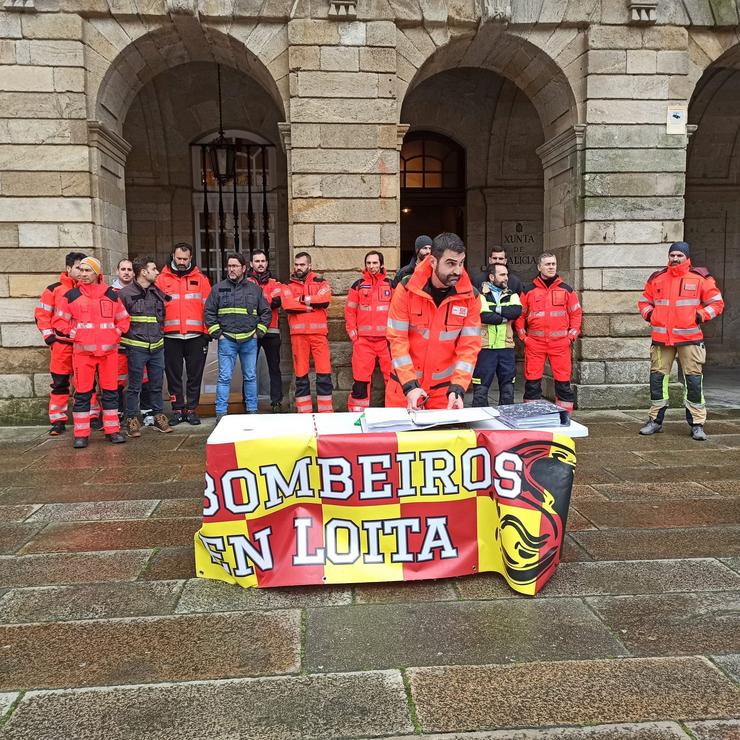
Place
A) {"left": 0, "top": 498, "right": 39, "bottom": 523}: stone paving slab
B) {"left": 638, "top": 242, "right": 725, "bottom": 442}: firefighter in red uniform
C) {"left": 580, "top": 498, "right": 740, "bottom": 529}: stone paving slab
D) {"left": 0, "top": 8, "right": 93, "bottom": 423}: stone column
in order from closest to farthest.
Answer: {"left": 580, "top": 498, "right": 740, "bottom": 529}: stone paving slab < {"left": 0, "top": 498, "right": 39, "bottom": 523}: stone paving slab < {"left": 638, "top": 242, "right": 725, "bottom": 442}: firefighter in red uniform < {"left": 0, "top": 8, "right": 93, "bottom": 423}: stone column

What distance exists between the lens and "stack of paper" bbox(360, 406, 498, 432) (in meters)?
3.70

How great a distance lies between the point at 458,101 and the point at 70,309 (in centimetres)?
876

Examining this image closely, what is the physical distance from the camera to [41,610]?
11.5 feet

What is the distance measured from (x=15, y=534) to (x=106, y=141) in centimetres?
588

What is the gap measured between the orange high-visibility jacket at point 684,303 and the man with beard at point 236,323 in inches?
177

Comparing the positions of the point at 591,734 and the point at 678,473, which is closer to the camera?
the point at 591,734

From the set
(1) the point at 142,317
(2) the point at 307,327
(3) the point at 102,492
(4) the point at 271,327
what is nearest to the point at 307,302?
(2) the point at 307,327

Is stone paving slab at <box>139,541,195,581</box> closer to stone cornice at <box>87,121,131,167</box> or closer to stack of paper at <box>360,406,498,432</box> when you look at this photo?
stack of paper at <box>360,406,498,432</box>

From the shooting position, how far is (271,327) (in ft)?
28.3

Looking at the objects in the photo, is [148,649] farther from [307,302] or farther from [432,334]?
[307,302]

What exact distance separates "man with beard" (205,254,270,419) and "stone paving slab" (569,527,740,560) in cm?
467

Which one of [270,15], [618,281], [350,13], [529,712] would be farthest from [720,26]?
[529,712]

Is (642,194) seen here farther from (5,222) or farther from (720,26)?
(5,222)

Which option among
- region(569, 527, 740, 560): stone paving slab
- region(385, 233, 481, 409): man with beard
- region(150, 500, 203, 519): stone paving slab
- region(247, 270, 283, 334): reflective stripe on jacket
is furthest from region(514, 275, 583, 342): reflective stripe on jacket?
region(150, 500, 203, 519): stone paving slab
